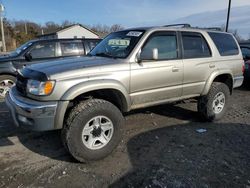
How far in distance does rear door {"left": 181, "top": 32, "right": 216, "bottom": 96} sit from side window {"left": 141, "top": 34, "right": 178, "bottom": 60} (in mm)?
240

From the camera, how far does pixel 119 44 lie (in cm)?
465

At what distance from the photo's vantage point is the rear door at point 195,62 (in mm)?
4953

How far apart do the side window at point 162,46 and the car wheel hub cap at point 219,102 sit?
1514 millimetres

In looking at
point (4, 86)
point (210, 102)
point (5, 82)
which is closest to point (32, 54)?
point (5, 82)

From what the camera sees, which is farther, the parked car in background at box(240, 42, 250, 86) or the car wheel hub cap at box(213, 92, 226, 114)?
the parked car in background at box(240, 42, 250, 86)

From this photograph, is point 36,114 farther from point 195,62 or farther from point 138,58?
point 195,62

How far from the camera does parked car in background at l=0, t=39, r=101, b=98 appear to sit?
7668 mm

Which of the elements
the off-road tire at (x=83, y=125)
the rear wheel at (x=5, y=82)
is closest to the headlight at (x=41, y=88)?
the off-road tire at (x=83, y=125)

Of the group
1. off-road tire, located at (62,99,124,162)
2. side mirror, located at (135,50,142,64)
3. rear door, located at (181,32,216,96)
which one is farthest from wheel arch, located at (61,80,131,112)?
rear door, located at (181,32,216,96)

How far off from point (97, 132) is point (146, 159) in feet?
2.70

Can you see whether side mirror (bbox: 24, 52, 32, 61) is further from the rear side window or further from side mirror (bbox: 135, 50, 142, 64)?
the rear side window

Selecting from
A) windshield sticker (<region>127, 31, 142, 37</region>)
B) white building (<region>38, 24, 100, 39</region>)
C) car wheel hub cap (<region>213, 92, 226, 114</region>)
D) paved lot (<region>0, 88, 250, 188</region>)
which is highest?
white building (<region>38, 24, 100, 39</region>)

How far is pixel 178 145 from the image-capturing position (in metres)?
4.45

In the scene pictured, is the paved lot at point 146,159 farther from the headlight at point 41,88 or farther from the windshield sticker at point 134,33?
the windshield sticker at point 134,33
